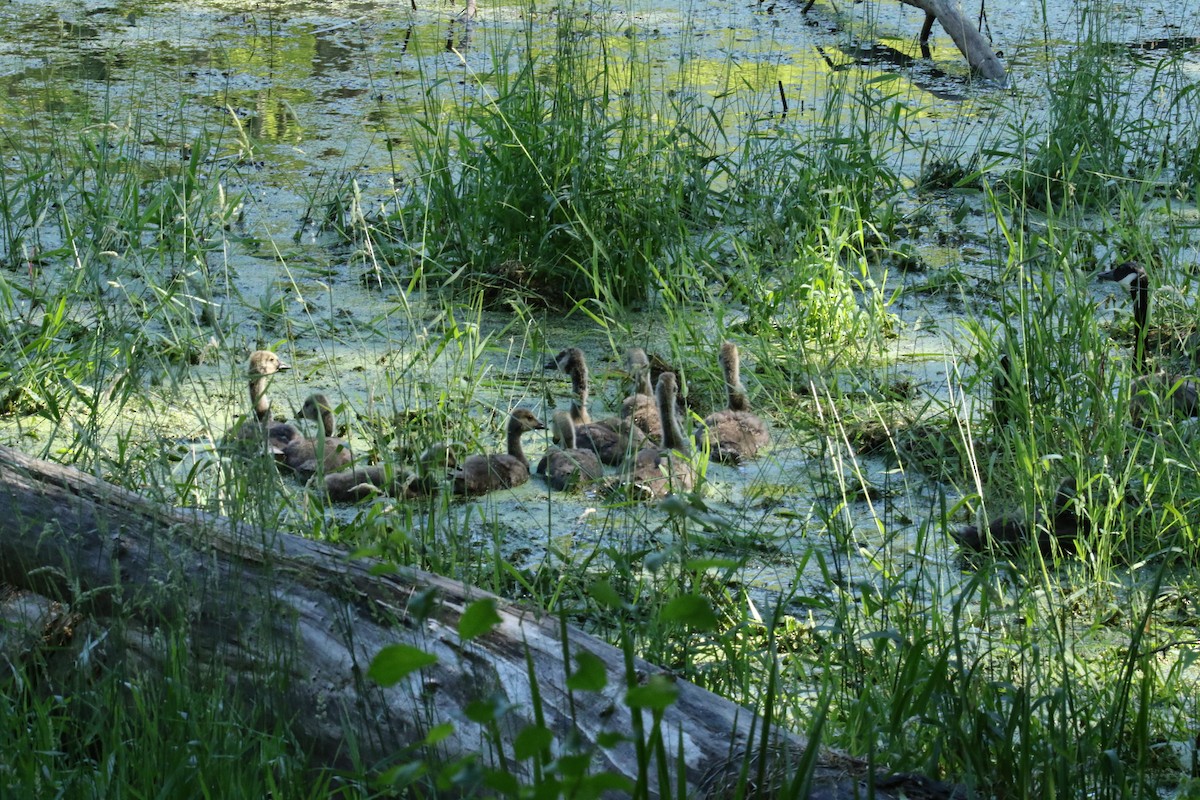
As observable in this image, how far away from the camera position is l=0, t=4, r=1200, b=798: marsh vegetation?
2.61 m

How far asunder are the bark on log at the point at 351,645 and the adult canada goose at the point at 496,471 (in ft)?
5.10

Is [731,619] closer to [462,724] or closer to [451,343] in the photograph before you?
[462,724]

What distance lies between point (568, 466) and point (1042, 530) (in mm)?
1591

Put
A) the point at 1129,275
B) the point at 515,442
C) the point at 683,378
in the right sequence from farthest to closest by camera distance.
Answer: the point at 1129,275 → the point at 683,378 → the point at 515,442

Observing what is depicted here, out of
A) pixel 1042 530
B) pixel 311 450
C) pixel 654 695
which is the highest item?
pixel 654 695

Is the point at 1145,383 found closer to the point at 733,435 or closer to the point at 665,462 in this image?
the point at 733,435

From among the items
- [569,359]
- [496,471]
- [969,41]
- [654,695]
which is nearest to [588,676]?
[654,695]

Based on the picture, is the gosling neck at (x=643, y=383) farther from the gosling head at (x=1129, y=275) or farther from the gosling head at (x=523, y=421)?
the gosling head at (x=1129, y=275)

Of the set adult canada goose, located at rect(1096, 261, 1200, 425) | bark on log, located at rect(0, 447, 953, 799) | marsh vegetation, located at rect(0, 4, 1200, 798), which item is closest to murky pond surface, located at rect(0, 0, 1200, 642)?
marsh vegetation, located at rect(0, 4, 1200, 798)

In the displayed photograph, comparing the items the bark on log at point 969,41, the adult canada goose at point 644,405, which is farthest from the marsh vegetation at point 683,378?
the bark on log at point 969,41

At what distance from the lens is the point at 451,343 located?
5.75m

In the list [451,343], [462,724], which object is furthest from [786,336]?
[462,724]

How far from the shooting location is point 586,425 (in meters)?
5.02

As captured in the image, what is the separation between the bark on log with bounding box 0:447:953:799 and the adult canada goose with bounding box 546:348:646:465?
6.61ft
